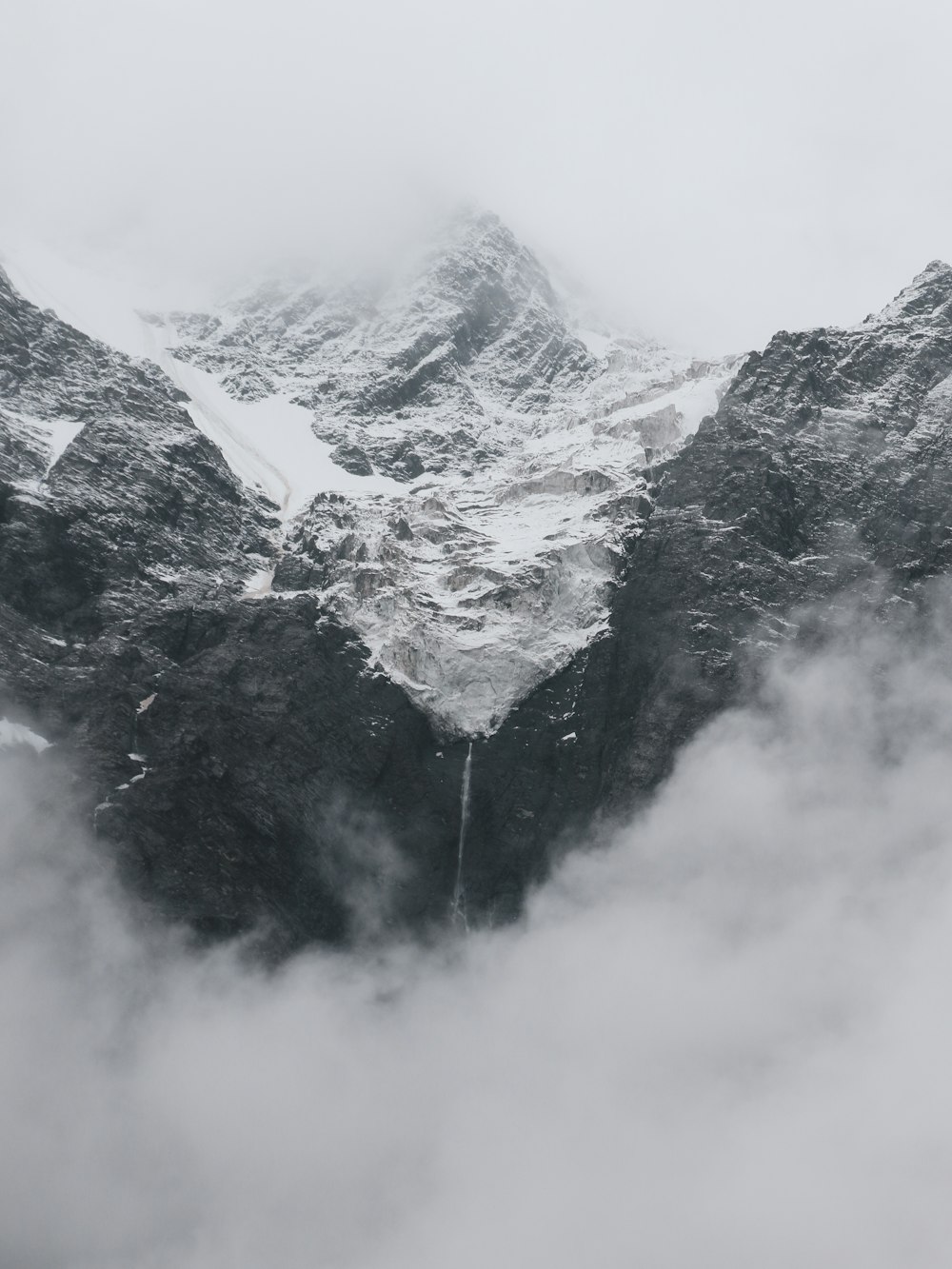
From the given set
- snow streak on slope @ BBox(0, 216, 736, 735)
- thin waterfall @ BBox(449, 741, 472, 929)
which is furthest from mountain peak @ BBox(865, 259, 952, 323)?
thin waterfall @ BBox(449, 741, 472, 929)

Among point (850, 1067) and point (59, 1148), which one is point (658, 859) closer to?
point (850, 1067)

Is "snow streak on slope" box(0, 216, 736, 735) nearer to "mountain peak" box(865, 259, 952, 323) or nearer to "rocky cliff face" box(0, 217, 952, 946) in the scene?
"rocky cliff face" box(0, 217, 952, 946)

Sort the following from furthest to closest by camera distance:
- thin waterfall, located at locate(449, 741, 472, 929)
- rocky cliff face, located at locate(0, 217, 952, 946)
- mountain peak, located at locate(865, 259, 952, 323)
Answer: mountain peak, located at locate(865, 259, 952, 323)
thin waterfall, located at locate(449, 741, 472, 929)
rocky cliff face, located at locate(0, 217, 952, 946)

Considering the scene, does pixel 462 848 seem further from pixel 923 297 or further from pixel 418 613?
pixel 923 297

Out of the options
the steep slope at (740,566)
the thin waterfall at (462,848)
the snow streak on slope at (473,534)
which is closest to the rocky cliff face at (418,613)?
the steep slope at (740,566)

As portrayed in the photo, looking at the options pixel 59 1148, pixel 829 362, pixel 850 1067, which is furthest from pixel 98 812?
pixel 829 362
